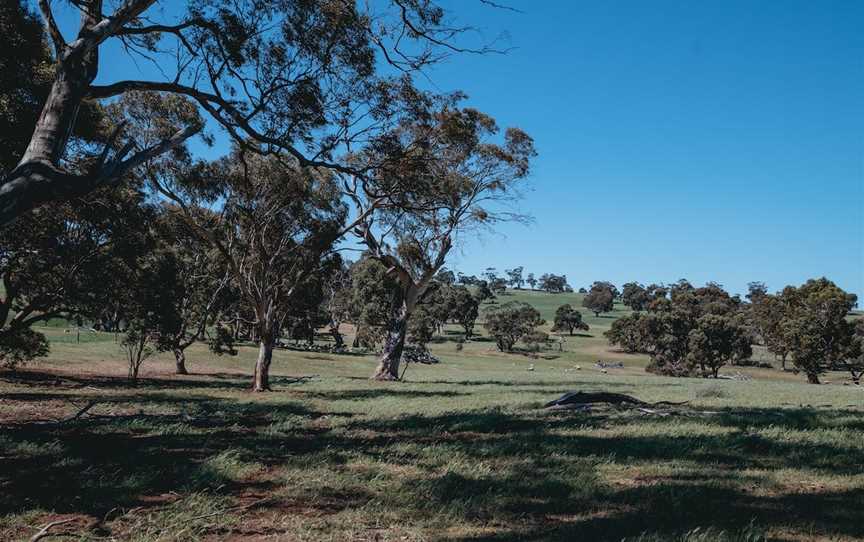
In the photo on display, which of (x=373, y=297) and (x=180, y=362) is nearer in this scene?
(x=180, y=362)

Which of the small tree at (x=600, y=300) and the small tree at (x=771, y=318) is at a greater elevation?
the small tree at (x=600, y=300)

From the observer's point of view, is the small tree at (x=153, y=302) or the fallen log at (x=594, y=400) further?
the small tree at (x=153, y=302)

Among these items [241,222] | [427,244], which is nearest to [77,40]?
[241,222]

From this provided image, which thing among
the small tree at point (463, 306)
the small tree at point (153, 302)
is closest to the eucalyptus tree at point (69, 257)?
the small tree at point (153, 302)

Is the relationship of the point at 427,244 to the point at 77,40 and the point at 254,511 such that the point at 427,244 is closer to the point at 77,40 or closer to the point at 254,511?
the point at 77,40

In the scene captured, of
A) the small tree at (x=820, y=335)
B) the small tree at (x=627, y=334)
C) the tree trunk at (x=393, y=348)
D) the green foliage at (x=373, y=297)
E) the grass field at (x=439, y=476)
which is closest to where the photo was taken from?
the grass field at (x=439, y=476)

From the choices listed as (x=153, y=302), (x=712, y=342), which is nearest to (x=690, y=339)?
(x=712, y=342)

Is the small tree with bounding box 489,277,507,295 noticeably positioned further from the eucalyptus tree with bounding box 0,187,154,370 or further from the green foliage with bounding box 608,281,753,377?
the eucalyptus tree with bounding box 0,187,154,370

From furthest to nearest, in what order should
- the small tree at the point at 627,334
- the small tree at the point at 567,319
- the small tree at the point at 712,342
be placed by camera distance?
the small tree at the point at 567,319 → the small tree at the point at 627,334 → the small tree at the point at 712,342

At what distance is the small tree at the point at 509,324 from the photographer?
3297 inches

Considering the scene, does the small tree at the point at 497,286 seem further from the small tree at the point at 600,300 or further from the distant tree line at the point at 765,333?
the distant tree line at the point at 765,333

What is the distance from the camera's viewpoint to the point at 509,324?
83812 mm

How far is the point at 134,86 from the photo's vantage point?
8.95 m

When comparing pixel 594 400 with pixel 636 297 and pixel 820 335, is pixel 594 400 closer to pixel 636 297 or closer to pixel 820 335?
pixel 820 335
